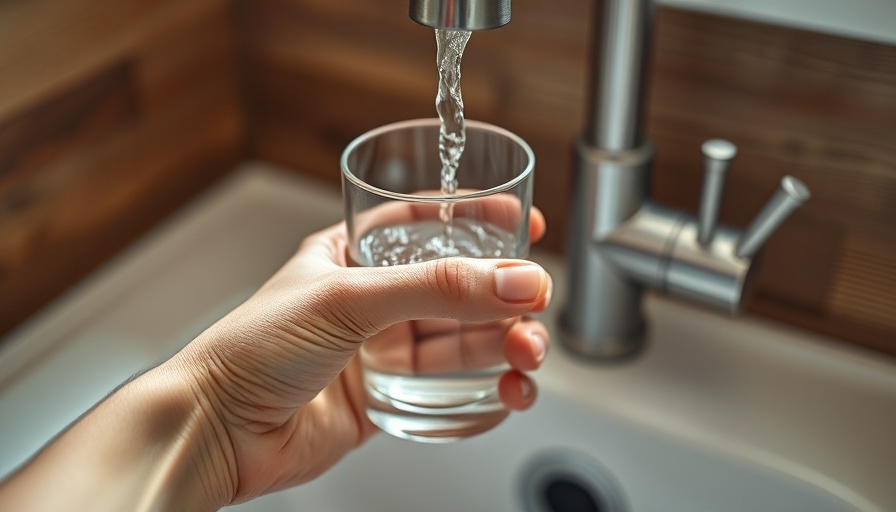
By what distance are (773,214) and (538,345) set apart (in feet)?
0.60

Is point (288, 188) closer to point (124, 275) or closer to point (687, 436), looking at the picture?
point (124, 275)

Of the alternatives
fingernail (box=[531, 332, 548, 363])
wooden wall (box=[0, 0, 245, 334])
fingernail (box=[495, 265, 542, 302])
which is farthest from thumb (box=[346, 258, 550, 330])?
wooden wall (box=[0, 0, 245, 334])

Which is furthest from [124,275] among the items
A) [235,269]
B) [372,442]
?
[372,442]

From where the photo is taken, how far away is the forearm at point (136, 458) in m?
0.49

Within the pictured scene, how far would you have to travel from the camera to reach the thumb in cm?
50

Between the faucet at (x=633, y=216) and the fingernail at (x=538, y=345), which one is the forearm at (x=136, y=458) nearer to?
the fingernail at (x=538, y=345)

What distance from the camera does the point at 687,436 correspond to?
73 centimetres

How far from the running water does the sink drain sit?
0.30m

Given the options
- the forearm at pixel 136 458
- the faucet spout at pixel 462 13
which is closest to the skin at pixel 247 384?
the forearm at pixel 136 458

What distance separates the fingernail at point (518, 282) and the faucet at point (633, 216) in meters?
0.20

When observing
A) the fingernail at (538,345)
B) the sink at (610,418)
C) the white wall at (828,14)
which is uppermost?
the white wall at (828,14)

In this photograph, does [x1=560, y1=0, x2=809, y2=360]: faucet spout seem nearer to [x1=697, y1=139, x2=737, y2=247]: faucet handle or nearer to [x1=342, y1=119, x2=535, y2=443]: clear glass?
[x1=697, y1=139, x2=737, y2=247]: faucet handle

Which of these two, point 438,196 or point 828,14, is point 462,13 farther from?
point 828,14

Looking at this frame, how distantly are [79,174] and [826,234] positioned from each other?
24.0 inches
